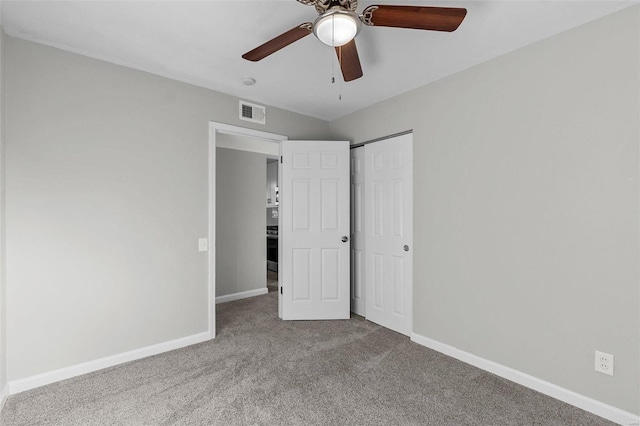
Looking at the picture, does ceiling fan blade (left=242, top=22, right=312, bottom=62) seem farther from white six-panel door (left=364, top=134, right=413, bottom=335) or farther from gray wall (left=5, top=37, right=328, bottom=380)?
white six-panel door (left=364, top=134, right=413, bottom=335)

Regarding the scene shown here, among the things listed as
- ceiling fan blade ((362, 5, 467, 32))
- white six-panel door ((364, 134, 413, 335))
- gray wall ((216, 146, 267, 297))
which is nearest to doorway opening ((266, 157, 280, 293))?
gray wall ((216, 146, 267, 297))

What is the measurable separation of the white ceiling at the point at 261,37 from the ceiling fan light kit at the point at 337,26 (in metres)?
0.41

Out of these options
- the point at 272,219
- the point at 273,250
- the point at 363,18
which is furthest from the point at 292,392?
the point at 272,219

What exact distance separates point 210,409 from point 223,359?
69 centimetres

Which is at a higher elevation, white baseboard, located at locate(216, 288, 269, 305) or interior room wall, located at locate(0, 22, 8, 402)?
interior room wall, located at locate(0, 22, 8, 402)

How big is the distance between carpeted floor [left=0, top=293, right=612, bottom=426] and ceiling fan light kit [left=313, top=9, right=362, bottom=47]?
215cm

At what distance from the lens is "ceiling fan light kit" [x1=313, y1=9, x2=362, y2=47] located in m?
1.55

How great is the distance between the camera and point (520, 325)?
2.36 m

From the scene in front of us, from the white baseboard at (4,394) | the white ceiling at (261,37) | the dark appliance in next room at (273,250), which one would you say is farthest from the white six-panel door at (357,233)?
the white baseboard at (4,394)

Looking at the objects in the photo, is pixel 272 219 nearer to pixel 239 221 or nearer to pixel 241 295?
pixel 239 221

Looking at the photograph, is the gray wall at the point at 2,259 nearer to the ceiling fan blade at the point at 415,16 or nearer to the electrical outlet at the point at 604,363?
the ceiling fan blade at the point at 415,16

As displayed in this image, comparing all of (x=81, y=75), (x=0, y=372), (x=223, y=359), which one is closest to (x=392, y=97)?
(x=81, y=75)

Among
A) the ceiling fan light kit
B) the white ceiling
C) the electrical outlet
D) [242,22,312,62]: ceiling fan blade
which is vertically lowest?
the electrical outlet

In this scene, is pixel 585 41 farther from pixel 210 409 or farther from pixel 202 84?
pixel 210 409
